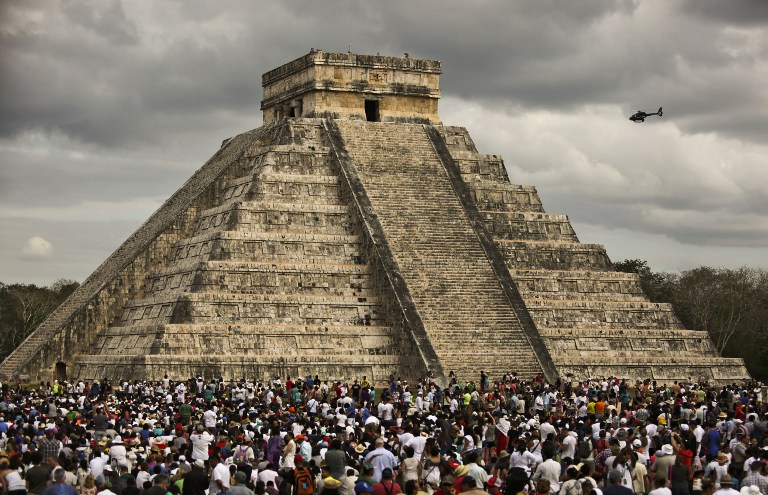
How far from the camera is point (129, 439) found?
20.4 metres

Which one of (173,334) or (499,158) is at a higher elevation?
(499,158)

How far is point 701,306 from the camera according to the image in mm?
58688

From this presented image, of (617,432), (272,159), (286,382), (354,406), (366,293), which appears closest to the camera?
(617,432)

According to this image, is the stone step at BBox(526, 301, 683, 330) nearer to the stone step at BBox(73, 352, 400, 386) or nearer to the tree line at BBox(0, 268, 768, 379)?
the stone step at BBox(73, 352, 400, 386)

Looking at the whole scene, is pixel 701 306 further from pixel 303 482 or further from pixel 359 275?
pixel 303 482

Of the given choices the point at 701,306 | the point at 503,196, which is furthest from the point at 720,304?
the point at 503,196

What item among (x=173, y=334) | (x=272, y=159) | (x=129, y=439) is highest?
(x=272, y=159)

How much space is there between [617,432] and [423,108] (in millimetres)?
26916

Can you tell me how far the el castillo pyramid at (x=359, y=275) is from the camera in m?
35.9

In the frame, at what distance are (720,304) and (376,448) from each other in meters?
45.1

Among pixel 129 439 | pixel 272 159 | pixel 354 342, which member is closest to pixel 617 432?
pixel 129 439

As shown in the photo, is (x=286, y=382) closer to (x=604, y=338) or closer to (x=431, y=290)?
(x=431, y=290)

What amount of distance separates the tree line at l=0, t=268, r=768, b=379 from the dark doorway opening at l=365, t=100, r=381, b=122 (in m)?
18.0

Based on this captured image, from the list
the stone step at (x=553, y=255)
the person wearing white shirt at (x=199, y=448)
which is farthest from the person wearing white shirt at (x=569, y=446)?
the stone step at (x=553, y=255)
